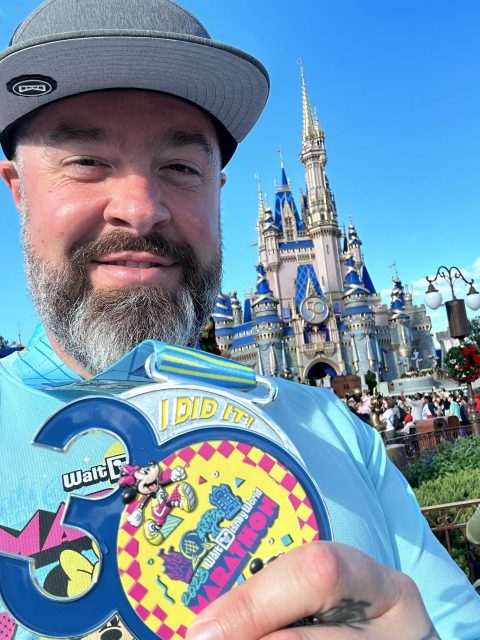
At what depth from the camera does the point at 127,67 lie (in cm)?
108

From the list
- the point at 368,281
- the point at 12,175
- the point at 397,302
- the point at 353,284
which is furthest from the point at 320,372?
the point at 12,175

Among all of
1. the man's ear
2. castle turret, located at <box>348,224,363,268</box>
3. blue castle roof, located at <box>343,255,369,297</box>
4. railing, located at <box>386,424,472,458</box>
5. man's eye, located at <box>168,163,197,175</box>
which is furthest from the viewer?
castle turret, located at <box>348,224,363,268</box>

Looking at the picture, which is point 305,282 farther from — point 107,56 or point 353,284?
point 107,56

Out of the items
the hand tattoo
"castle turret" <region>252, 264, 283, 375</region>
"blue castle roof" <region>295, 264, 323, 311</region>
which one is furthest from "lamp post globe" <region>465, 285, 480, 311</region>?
"blue castle roof" <region>295, 264, 323, 311</region>

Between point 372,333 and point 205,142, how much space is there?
163 feet

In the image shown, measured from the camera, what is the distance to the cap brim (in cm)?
103

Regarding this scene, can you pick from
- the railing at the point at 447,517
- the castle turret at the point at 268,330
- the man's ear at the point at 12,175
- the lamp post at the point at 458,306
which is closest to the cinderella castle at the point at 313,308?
the castle turret at the point at 268,330

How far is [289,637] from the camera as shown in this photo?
0.60 meters

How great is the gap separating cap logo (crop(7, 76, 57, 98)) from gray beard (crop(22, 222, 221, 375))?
1.03ft

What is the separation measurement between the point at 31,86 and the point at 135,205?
32cm

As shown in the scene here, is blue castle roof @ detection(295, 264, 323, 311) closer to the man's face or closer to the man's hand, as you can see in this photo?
the man's face

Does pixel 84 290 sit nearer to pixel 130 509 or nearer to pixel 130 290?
pixel 130 290

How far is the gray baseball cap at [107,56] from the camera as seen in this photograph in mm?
1025

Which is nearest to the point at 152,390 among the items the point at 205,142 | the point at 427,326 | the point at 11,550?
the point at 11,550
